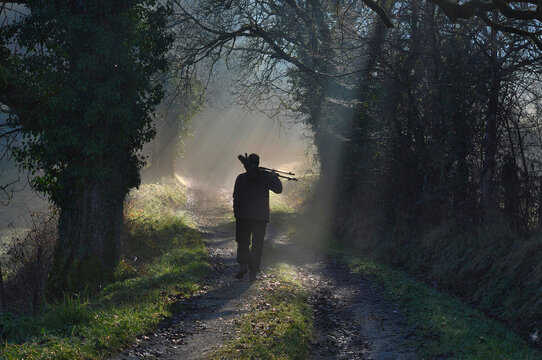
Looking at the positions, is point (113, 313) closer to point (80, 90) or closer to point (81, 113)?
point (81, 113)

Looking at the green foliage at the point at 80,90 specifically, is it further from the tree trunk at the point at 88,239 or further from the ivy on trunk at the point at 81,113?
the tree trunk at the point at 88,239

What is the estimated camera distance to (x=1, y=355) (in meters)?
5.25

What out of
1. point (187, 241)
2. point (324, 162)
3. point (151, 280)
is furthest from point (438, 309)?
point (324, 162)

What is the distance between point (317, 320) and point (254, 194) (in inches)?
116

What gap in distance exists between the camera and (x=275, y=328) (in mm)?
6992

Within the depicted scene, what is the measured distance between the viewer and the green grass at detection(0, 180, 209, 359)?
18.4 ft

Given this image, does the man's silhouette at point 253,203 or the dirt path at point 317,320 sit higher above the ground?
the man's silhouette at point 253,203

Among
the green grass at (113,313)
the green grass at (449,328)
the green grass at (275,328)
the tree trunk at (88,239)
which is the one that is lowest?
the green grass at (449,328)

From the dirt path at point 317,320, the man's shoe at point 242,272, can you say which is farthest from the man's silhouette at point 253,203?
the dirt path at point 317,320

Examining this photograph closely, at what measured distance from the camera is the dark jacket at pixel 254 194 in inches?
389

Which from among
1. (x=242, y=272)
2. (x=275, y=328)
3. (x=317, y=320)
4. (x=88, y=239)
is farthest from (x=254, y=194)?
(x=88, y=239)

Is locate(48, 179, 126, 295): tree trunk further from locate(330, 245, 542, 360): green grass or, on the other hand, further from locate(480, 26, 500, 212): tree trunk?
locate(480, 26, 500, 212): tree trunk

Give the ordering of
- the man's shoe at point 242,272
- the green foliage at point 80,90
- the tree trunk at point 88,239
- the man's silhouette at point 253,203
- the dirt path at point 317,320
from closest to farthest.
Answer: the dirt path at point 317,320, the man's silhouette at point 253,203, the man's shoe at point 242,272, the green foliage at point 80,90, the tree trunk at point 88,239

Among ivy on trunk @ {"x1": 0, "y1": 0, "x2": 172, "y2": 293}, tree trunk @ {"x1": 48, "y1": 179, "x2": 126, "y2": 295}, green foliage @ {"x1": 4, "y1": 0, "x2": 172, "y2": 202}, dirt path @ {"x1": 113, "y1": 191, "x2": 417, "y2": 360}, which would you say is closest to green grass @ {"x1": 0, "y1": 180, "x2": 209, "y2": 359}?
dirt path @ {"x1": 113, "y1": 191, "x2": 417, "y2": 360}
